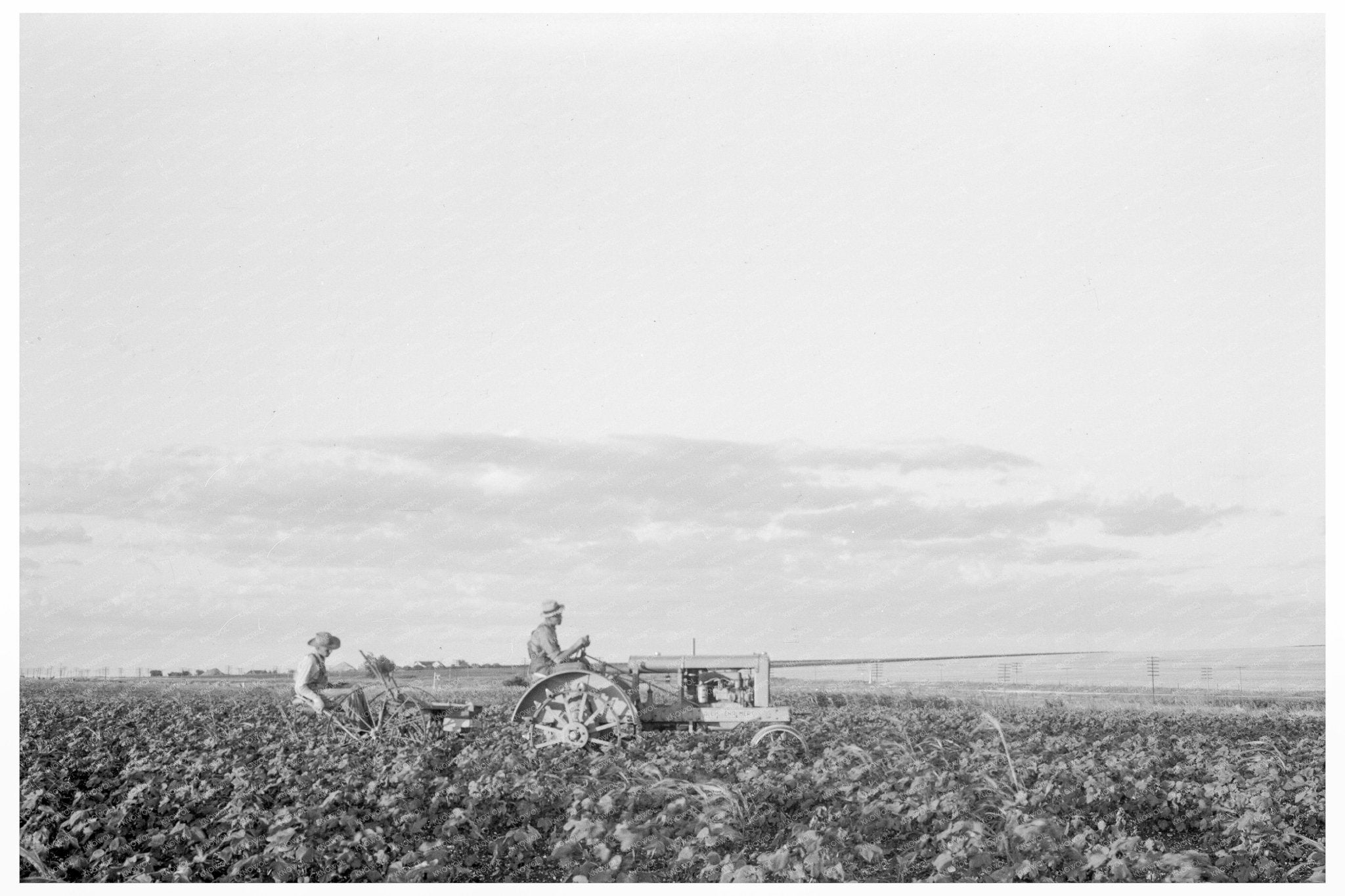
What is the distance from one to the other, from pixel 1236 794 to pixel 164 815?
7782 millimetres

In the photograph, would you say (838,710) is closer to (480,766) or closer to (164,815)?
(480,766)

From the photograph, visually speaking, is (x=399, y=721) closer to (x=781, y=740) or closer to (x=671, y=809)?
(x=781, y=740)

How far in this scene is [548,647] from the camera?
10.5 meters

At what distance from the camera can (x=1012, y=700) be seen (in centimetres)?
2092

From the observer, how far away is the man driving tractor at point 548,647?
10.4m

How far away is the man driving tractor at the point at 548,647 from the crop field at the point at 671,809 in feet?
2.10

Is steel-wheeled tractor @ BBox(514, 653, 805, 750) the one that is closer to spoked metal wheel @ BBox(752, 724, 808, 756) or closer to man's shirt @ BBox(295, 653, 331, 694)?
spoked metal wheel @ BBox(752, 724, 808, 756)

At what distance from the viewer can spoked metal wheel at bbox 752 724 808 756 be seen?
9.84 meters

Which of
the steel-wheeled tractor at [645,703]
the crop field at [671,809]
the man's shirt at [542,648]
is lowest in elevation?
the crop field at [671,809]

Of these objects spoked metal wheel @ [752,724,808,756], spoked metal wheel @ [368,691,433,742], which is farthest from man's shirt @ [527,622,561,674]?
spoked metal wheel @ [752,724,808,756]

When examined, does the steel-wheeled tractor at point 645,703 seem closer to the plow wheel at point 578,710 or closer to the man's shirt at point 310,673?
the plow wheel at point 578,710

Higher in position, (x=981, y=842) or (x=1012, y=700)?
(x=981, y=842)

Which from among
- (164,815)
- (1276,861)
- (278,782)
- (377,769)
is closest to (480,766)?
(377,769)

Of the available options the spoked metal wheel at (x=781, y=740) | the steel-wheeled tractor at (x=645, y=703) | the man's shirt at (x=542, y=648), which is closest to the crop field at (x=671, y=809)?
the spoked metal wheel at (x=781, y=740)
